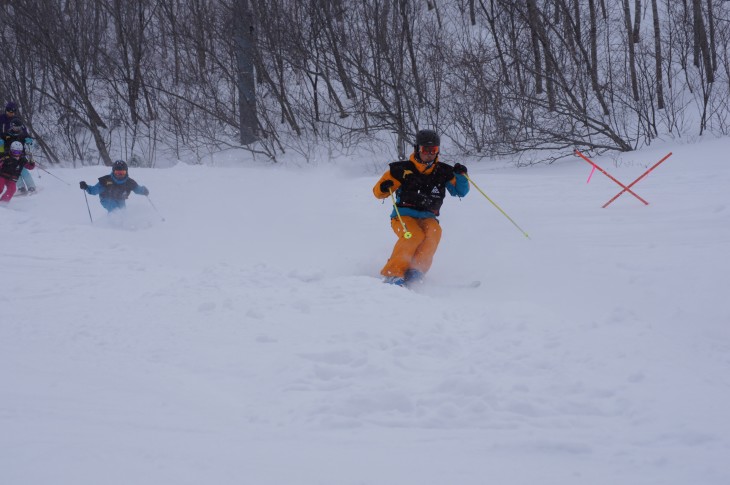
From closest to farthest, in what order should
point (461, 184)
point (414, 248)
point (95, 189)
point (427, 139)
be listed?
point (414, 248), point (427, 139), point (461, 184), point (95, 189)

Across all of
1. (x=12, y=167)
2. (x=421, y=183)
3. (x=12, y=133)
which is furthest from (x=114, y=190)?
(x=421, y=183)

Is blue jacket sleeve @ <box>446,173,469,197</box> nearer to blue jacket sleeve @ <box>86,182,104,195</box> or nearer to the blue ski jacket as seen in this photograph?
the blue ski jacket

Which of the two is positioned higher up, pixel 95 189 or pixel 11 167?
pixel 11 167

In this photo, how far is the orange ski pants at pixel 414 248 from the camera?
5480 mm

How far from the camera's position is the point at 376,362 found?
126 inches

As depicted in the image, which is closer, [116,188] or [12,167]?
[116,188]

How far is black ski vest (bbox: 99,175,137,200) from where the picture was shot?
8.68 metres

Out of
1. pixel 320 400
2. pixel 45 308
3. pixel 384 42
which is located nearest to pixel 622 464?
pixel 320 400

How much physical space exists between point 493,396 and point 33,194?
1023 centimetres

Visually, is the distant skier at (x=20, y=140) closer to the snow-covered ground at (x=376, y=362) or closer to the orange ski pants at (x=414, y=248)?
the snow-covered ground at (x=376, y=362)

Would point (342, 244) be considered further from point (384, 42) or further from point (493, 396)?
point (384, 42)

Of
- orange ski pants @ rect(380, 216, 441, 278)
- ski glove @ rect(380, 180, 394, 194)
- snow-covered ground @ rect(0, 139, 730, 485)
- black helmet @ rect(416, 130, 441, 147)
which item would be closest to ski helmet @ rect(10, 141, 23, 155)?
snow-covered ground @ rect(0, 139, 730, 485)

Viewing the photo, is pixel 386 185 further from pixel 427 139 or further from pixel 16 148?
pixel 16 148

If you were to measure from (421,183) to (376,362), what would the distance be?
3.24 meters
